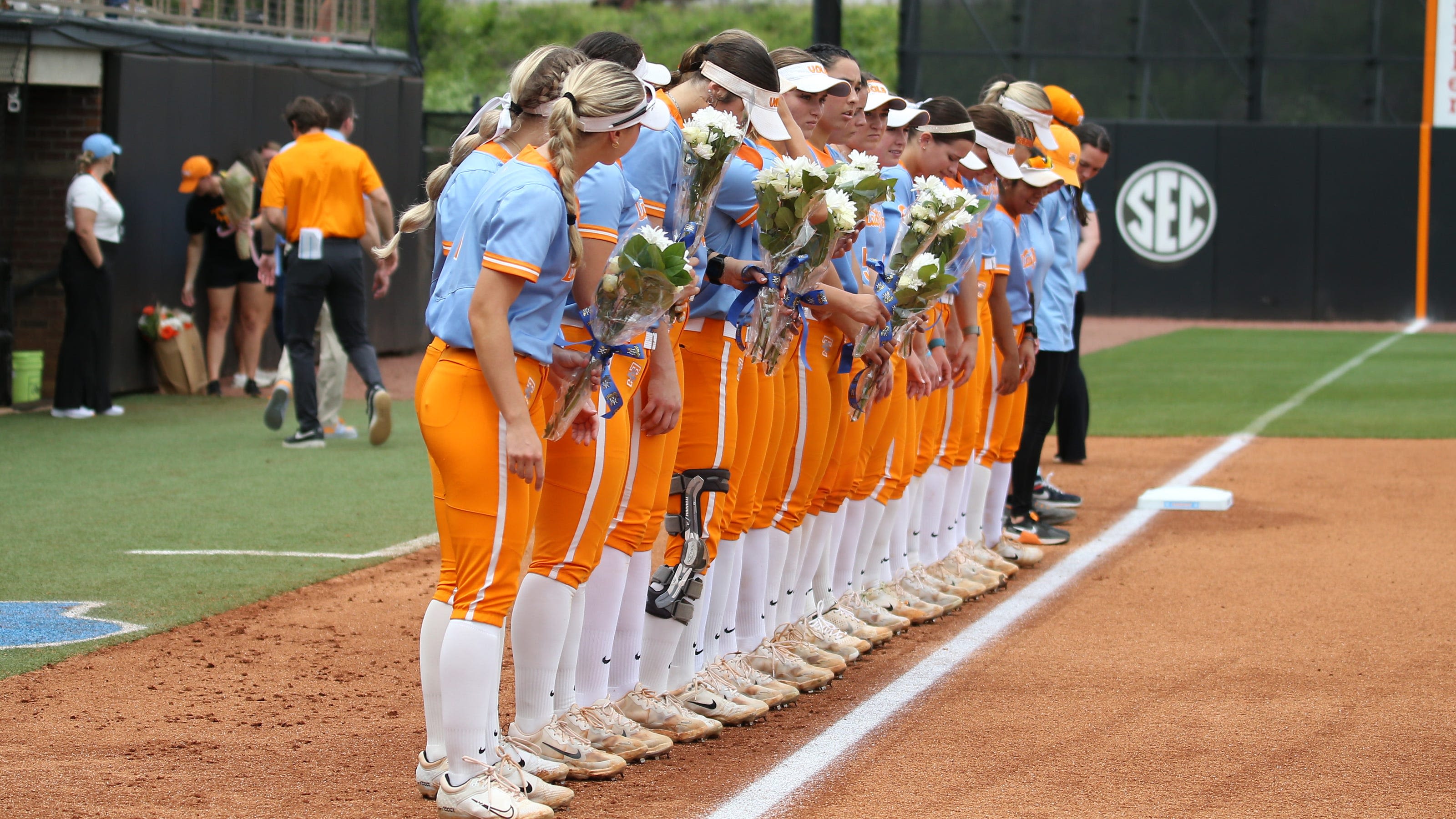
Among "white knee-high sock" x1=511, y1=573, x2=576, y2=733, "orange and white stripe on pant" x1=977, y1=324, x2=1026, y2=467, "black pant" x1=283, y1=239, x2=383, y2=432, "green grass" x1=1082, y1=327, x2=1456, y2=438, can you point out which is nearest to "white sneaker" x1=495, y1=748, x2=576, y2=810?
"white knee-high sock" x1=511, y1=573, x2=576, y2=733

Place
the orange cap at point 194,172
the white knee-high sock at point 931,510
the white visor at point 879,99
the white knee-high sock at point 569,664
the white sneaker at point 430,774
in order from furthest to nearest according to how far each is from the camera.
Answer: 1. the orange cap at point 194,172
2. the white knee-high sock at point 931,510
3. the white visor at point 879,99
4. the white knee-high sock at point 569,664
5. the white sneaker at point 430,774

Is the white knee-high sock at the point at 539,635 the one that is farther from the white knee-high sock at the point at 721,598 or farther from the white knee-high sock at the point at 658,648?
the white knee-high sock at the point at 721,598

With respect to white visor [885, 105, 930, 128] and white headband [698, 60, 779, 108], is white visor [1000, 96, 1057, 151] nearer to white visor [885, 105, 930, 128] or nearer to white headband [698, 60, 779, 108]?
white visor [885, 105, 930, 128]

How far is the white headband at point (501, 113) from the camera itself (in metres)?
4.34

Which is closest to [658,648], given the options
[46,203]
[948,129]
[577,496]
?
[577,496]

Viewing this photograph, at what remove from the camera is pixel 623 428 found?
4.56 metres

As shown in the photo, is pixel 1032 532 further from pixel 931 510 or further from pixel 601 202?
pixel 601 202

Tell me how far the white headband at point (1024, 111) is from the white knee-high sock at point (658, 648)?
4067 millimetres

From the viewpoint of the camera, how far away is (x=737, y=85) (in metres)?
5.08

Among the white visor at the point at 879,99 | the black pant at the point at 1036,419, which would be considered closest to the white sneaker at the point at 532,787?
the white visor at the point at 879,99

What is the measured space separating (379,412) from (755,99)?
21.7ft

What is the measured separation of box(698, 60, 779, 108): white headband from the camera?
16.7 feet

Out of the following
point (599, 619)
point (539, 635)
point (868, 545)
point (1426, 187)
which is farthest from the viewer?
point (1426, 187)

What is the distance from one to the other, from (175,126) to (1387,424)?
36.9 feet
